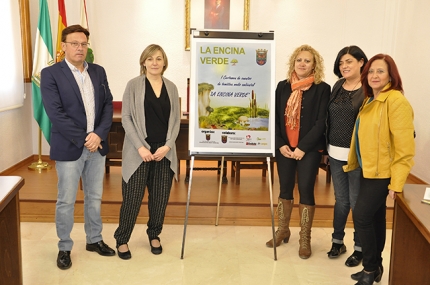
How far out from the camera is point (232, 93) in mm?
3320

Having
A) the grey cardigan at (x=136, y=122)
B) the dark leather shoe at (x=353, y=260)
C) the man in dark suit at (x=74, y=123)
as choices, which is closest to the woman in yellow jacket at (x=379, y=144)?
the dark leather shoe at (x=353, y=260)

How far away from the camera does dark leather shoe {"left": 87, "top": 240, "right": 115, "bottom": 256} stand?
11.1 feet

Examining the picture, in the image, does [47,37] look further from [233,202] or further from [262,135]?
[262,135]

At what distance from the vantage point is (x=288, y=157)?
336 centimetres

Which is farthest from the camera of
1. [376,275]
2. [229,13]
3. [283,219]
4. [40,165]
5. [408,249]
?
[229,13]

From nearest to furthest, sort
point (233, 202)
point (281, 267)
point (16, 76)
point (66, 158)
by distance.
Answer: point (66, 158) < point (281, 267) < point (233, 202) < point (16, 76)

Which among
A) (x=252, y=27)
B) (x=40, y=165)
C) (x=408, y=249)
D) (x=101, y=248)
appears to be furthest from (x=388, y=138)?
(x=40, y=165)

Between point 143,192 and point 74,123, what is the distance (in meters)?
0.71

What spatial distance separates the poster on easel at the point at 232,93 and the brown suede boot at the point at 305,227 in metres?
0.51

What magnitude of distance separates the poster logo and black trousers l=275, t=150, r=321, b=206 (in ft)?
2.25

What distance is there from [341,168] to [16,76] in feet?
13.5

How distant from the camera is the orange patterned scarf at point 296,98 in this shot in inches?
129

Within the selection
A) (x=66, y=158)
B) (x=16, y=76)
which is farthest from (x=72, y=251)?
(x=16, y=76)

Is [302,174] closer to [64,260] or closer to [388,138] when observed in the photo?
[388,138]
